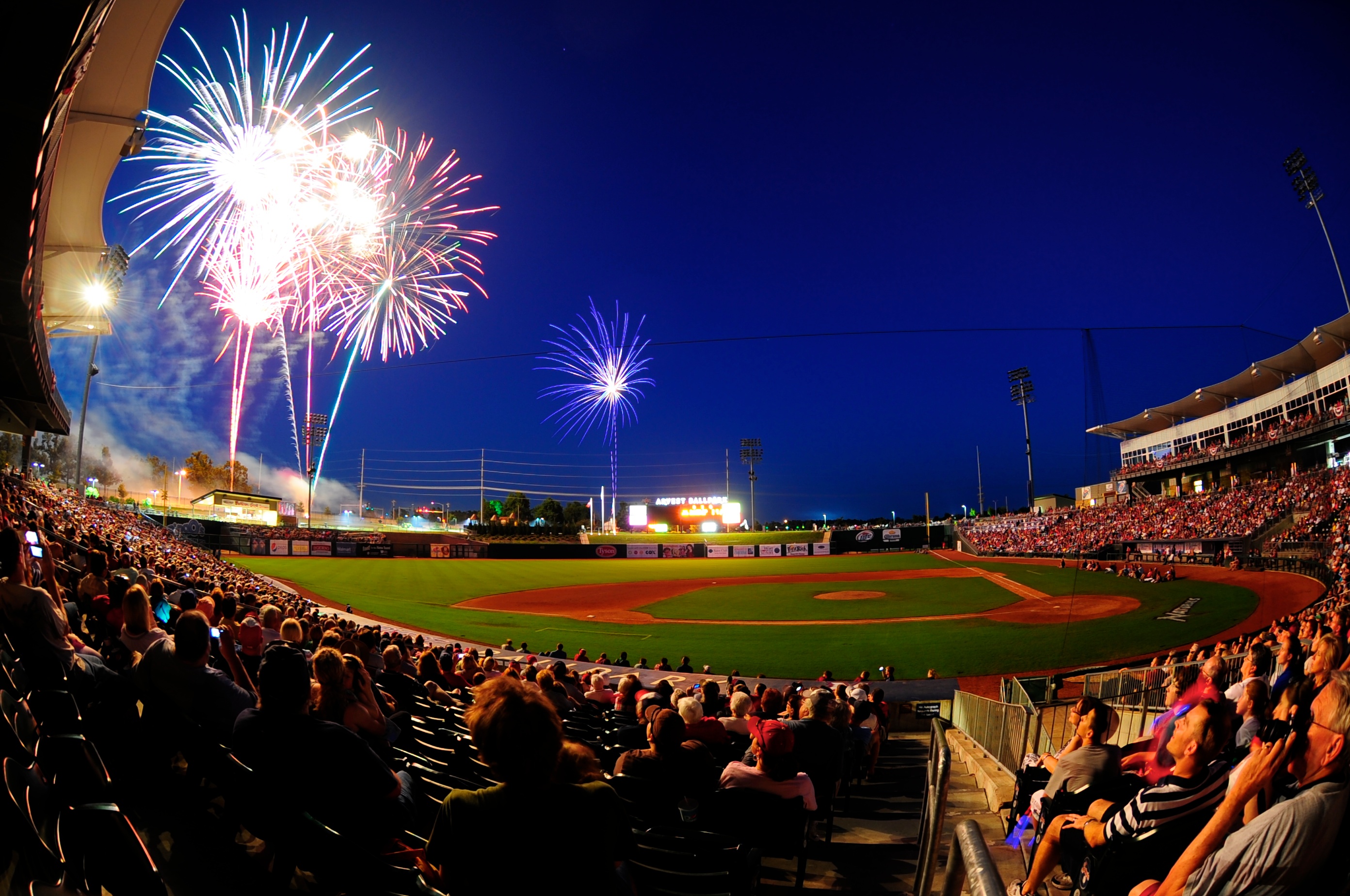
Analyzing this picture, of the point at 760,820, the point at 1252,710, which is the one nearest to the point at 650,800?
the point at 760,820

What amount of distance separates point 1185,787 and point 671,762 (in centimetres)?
260

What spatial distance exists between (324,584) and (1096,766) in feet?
145

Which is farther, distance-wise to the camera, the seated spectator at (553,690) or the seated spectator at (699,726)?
the seated spectator at (553,690)

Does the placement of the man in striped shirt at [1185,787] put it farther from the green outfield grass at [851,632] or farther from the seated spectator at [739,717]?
the green outfield grass at [851,632]

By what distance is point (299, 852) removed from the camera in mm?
2480

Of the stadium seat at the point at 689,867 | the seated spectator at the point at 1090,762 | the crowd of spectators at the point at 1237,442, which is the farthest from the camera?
the crowd of spectators at the point at 1237,442

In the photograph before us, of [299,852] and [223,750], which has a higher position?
[223,750]

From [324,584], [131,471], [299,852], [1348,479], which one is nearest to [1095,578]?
[1348,479]

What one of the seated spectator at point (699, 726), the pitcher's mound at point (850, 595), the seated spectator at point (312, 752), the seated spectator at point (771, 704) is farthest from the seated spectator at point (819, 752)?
the pitcher's mound at point (850, 595)

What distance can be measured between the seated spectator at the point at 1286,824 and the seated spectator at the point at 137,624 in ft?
19.8

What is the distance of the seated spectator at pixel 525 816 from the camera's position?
189 cm

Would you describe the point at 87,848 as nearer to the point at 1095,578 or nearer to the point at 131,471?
the point at 1095,578

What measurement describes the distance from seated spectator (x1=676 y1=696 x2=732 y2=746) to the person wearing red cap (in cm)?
105

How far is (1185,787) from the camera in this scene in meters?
2.88
